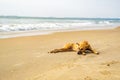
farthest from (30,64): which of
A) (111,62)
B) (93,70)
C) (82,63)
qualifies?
(111,62)

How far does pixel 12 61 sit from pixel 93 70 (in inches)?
93.9

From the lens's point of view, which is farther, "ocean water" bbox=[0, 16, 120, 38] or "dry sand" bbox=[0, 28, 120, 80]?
"ocean water" bbox=[0, 16, 120, 38]

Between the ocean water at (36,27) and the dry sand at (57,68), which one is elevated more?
the dry sand at (57,68)

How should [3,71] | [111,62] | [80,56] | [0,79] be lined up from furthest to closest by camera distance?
[80,56] < [111,62] < [3,71] < [0,79]

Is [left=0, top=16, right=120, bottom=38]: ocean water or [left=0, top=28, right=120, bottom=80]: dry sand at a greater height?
[left=0, top=28, right=120, bottom=80]: dry sand

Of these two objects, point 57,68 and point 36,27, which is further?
point 36,27

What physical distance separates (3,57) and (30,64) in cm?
132

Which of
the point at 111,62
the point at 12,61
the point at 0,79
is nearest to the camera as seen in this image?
the point at 0,79

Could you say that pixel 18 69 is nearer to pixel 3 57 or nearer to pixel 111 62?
pixel 3 57

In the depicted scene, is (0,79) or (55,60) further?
(55,60)

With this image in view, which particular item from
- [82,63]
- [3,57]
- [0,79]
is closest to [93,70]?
[82,63]

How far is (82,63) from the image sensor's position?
5.23 m

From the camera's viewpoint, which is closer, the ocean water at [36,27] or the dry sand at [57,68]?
the dry sand at [57,68]

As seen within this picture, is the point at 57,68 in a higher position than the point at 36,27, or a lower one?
higher
